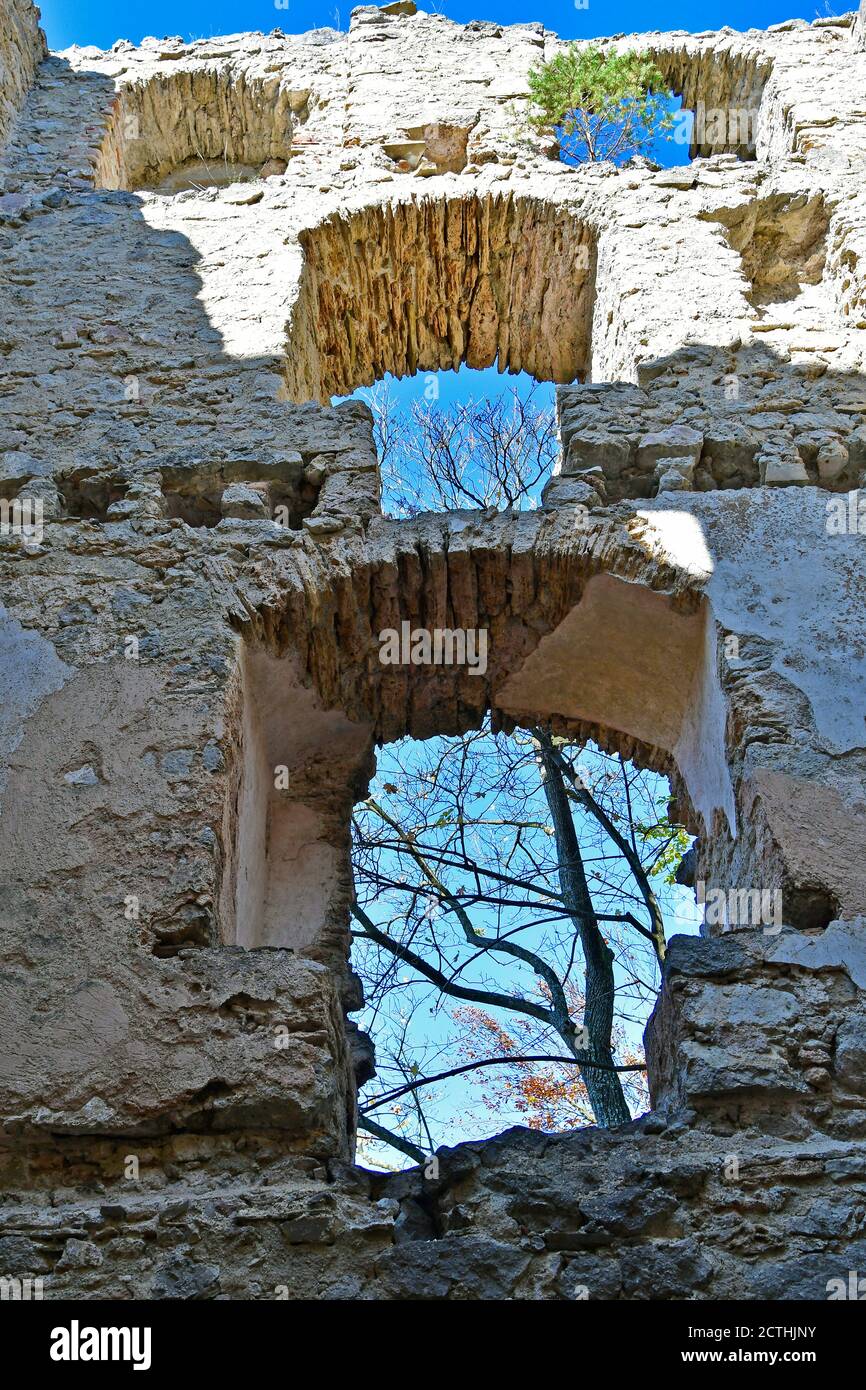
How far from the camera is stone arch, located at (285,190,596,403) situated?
684 centimetres

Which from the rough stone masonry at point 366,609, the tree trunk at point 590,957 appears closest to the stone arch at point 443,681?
the rough stone masonry at point 366,609

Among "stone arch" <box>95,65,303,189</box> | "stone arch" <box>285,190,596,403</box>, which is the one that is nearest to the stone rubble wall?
"stone arch" <box>95,65,303,189</box>

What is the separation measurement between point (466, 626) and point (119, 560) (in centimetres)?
126

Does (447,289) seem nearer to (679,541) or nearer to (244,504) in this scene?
(244,504)

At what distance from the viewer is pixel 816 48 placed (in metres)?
7.94

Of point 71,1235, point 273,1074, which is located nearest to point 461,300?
point 273,1074

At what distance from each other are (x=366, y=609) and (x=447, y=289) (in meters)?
3.04

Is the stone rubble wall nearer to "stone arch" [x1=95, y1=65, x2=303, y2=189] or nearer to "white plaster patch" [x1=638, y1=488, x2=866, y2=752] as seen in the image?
"stone arch" [x1=95, y1=65, x2=303, y2=189]

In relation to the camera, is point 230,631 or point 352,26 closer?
point 230,631

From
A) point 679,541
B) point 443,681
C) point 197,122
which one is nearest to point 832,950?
point 679,541

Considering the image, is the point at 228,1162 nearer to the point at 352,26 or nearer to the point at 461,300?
the point at 461,300

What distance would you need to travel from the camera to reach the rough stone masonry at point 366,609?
121 inches

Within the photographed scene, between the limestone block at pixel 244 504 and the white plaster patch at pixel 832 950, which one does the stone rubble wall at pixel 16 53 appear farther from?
the white plaster patch at pixel 832 950

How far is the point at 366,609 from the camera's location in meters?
4.72
